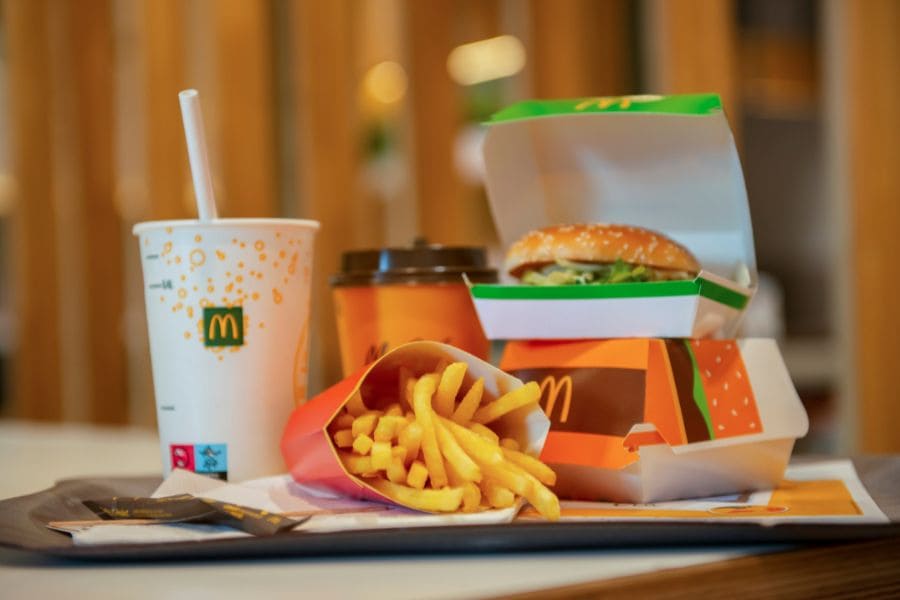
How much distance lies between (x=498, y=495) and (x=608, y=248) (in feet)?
1.07

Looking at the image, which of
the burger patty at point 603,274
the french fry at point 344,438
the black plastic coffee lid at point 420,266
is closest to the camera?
the french fry at point 344,438

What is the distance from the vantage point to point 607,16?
3.57 meters

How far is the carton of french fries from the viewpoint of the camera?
2.67 ft

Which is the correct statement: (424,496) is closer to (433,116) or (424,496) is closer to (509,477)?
(509,477)

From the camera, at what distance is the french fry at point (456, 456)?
79 cm

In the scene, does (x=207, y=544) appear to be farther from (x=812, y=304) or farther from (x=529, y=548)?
(x=812, y=304)

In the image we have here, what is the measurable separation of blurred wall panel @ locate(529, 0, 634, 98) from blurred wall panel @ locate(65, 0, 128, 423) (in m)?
1.43

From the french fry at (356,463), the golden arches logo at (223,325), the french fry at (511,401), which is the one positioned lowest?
the french fry at (356,463)

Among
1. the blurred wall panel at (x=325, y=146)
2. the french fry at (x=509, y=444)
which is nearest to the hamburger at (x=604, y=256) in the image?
the french fry at (x=509, y=444)

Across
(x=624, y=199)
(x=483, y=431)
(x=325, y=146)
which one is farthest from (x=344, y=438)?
(x=325, y=146)

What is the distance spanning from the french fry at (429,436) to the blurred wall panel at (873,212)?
2.62 m

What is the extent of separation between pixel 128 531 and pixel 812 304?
353cm

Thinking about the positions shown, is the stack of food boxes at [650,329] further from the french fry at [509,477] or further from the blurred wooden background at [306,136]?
the blurred wooden background at [306,136]

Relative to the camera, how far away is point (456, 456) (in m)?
0.81
